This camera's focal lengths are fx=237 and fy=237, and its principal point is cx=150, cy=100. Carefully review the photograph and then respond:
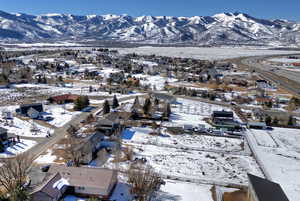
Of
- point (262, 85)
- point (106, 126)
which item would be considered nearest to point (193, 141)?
point (106, 126)

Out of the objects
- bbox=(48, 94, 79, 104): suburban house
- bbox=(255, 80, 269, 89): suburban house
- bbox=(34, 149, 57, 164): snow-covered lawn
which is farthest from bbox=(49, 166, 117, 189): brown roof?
bbox=(255, 80, 269, 89): suburban house

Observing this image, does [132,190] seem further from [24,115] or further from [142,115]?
[24,115]

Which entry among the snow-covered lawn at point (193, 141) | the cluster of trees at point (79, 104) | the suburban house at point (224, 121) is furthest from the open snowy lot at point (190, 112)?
the cluster of trees at point (79, 104)

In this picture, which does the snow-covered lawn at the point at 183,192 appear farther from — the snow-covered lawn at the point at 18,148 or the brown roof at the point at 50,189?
the snow-covered lawn at the point at 18,148

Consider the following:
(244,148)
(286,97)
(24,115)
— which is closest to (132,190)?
(244,148)

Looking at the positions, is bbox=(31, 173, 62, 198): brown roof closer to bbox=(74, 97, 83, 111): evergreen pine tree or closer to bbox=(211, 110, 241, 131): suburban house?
bbox=(74, 97, 83, 111): evergreen pine tree

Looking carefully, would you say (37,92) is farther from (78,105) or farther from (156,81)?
(156,81)
